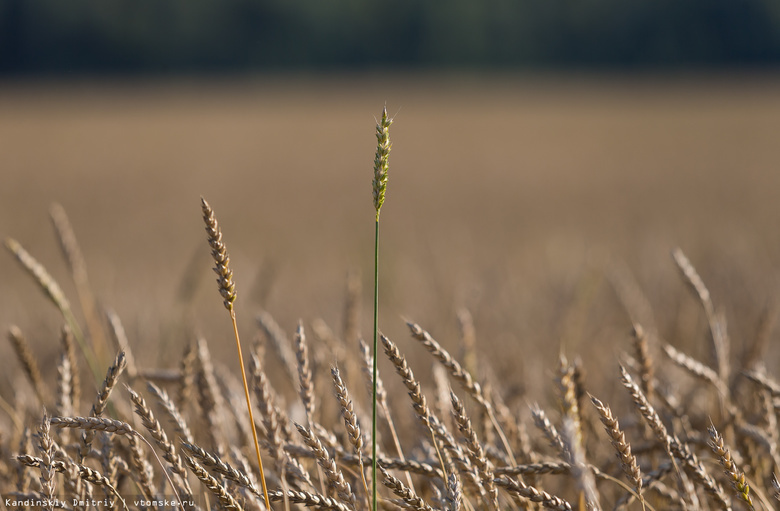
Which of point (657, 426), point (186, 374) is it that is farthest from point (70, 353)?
point (657, 426)

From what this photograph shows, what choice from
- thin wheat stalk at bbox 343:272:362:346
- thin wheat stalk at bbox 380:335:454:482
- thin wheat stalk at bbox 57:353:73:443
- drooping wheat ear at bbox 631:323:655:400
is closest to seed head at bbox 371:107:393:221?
thin wheat stalk at bbox 380:335:454:482

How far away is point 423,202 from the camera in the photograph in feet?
36.4

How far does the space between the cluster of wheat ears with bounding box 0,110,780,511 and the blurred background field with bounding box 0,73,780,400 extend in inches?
13.5

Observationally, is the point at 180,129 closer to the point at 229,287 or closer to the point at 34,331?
the point at 34,331

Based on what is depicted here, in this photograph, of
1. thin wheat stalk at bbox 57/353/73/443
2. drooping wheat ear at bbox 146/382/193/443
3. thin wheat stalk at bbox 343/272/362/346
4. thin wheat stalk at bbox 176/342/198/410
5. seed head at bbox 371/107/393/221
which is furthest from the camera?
thin wheat stalk at bbox 343/272/362/346

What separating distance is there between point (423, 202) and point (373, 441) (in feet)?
33.7

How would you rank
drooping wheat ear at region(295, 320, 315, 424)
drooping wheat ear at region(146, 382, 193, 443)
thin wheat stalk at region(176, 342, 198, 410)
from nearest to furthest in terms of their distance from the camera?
1. drooping wheat ear at region(146, 382, 193, 443)
2. drooping wheat ear at region(295, 320, 315, 424)
3. thin wheat stalk at region(176, 342, 198, 410)

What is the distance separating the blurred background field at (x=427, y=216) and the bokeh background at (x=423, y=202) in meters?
0.04

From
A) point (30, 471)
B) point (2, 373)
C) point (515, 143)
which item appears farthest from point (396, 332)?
point (515, 143)

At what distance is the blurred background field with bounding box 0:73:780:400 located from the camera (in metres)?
3.43

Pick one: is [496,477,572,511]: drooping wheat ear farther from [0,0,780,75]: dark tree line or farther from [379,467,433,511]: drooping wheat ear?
[0,0,780,75]: dark tree line

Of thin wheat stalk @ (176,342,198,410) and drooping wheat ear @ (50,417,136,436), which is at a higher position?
thin wheat stalk @ (176,342,198,410)

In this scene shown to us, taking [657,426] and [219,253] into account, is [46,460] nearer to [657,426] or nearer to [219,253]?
[219,253]

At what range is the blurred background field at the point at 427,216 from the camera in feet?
11.2
